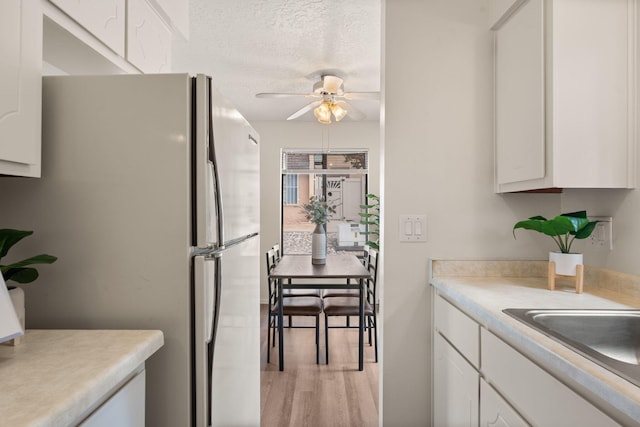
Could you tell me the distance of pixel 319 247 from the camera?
3549mm

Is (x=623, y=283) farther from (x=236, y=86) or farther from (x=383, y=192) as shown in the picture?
(x=236, y=86)

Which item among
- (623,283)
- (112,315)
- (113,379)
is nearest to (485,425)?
(623,283)

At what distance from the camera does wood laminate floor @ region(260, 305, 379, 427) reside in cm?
229

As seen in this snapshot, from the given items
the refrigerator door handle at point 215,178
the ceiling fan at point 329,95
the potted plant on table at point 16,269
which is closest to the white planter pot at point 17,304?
the potted plant on table at point 16,269

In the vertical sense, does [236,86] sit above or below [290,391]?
above

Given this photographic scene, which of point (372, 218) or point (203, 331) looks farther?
point (372, 218)

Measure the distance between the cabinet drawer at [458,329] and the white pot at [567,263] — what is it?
44 cm

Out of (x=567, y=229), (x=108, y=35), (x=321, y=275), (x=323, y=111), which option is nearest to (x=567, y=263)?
(x=567, y=229)

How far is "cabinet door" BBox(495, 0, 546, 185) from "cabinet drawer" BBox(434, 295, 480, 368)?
1.96 feet

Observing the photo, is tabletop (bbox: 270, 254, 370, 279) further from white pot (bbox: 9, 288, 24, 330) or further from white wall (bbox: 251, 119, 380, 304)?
white pot (bbox: 9, 288, 24, 330)

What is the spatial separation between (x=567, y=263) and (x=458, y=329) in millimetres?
496

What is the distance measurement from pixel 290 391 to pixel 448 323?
1.49m

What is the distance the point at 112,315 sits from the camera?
114 cm

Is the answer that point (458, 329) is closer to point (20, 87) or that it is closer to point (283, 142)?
point (20, 87)
